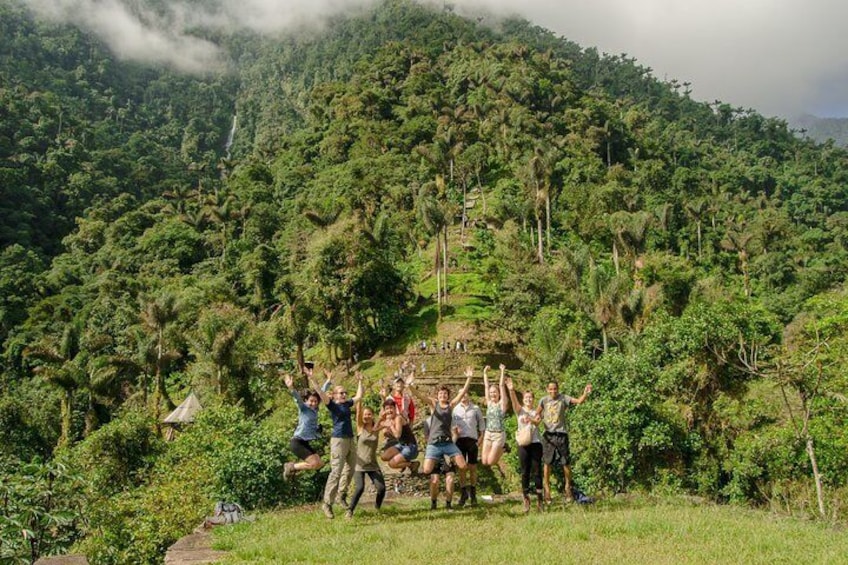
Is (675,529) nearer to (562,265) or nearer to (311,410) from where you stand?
(311,410)

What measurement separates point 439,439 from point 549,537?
2.61m

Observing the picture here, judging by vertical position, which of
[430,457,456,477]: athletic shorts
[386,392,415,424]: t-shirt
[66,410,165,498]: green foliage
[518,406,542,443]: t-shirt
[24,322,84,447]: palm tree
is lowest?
[66,410,165,498]: green foliage

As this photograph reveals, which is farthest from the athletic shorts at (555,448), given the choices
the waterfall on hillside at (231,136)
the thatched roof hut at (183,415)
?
the waterfall on hillside at (231,136)

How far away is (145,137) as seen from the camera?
11950 centimetres

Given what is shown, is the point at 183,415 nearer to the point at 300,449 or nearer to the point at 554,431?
the point at 300,449

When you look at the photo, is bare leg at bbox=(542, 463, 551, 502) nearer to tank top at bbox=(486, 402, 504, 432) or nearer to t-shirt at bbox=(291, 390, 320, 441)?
tank top at bbox=(486, 402, 504, 432)

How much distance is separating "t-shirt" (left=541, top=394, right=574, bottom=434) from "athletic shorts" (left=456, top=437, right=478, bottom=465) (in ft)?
3.84

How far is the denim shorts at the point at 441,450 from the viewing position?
9.52 meters

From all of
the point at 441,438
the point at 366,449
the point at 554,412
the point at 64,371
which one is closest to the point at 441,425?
the point at 441,438

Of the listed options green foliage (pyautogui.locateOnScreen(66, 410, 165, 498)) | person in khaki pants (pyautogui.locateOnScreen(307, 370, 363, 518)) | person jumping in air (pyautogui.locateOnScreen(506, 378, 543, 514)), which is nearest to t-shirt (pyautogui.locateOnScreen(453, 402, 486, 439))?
person jumping in air (pyautogui.locateOnScreen(506, 378, 543, 514))

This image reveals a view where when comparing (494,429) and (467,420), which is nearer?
(494,429)

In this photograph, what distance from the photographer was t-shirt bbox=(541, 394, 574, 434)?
9.57 metres

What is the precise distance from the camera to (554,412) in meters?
9.57

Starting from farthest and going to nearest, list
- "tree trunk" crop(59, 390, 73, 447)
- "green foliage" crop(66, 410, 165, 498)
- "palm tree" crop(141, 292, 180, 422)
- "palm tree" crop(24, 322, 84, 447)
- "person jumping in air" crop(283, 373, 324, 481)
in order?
"palm tree" crop(141, 292, 180, 422) < "tree trunk" crop(59, 390, 73, 447) < "palm tree" crop(24, 322, 84, 447) < "green foliage" crop(66, 410, 165, 498) < "person jumping in air" crop(283, 373, 324, 481)
